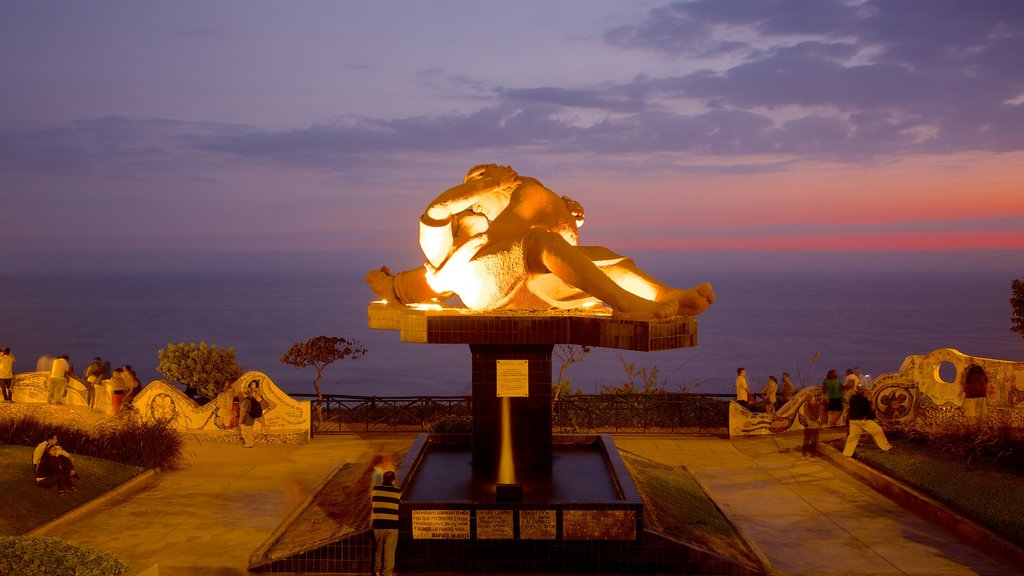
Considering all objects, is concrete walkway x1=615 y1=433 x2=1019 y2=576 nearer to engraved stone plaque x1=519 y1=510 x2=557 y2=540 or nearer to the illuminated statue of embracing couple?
engraved stone plaque x1=519 y1=510 x2=557 y2=540

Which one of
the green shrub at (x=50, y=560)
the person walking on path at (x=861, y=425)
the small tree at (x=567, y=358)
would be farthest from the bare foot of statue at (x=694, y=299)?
the small tree at (x=567, y=358)

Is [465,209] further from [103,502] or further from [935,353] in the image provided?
[935,353]

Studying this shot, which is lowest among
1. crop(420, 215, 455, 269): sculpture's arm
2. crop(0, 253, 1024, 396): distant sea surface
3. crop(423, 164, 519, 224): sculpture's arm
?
crop(0, 253, 1024, 396): distant sea surface

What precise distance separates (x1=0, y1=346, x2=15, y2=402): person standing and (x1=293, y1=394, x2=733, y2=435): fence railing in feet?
21.6

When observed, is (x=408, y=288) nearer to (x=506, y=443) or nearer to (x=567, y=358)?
(x=506, y=443)

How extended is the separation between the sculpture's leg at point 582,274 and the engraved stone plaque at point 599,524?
2177 millimetres

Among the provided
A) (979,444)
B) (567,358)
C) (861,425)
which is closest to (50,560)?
(861,425)

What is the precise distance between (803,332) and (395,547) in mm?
82241

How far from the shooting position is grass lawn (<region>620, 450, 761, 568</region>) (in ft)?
30.7

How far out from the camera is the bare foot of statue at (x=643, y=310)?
29.6ft

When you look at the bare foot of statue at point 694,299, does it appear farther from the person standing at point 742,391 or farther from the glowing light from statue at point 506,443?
the person standing at point 742,391

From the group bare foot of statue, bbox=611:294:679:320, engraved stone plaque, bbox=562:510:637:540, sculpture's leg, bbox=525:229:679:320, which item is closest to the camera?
engraved stone plaque, bbox=562:510:637:540

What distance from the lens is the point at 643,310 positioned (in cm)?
906

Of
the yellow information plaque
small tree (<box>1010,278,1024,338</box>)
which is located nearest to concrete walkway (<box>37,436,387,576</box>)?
the yellow information plaque
